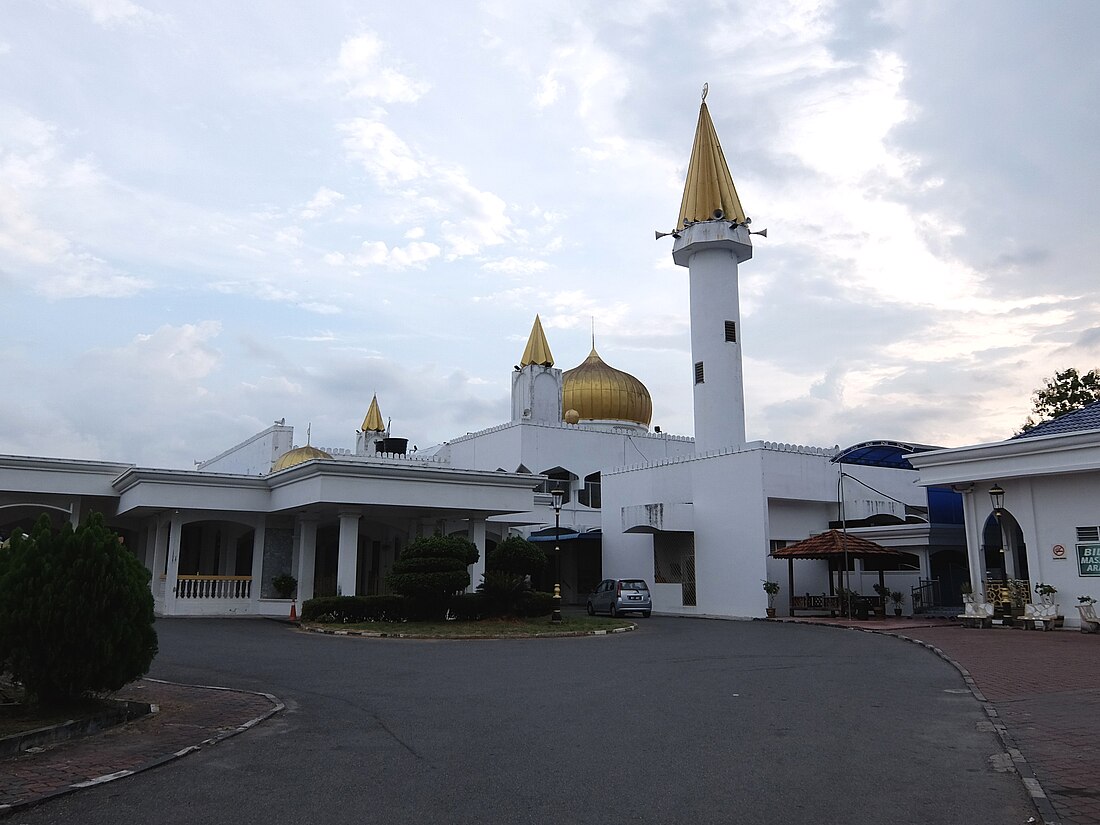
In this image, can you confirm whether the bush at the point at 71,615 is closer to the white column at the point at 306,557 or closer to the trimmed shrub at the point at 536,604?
the trimmed shrub at the point at 536,604

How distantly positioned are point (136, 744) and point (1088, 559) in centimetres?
2083

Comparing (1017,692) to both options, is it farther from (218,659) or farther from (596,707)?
(218,659)

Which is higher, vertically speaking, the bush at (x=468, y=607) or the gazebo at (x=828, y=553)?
the gazebo at (x=828, y=553)

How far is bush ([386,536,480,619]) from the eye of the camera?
2253 cm

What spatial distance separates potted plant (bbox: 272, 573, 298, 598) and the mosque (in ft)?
0.49

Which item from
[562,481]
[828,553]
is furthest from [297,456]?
[828,553]

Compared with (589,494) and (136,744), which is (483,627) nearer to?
(136,744)

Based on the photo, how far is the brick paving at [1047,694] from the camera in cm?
663

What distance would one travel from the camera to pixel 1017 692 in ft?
37.3

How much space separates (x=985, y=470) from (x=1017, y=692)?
1264 centimetres

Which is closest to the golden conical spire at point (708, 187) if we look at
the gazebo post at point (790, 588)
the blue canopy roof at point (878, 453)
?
the blue canopy roof at point (878, 453)

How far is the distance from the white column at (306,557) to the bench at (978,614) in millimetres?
17807

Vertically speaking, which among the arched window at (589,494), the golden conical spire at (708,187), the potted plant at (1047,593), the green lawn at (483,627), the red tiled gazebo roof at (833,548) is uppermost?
the golden conical spire at (708,187)

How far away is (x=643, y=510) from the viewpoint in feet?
101
